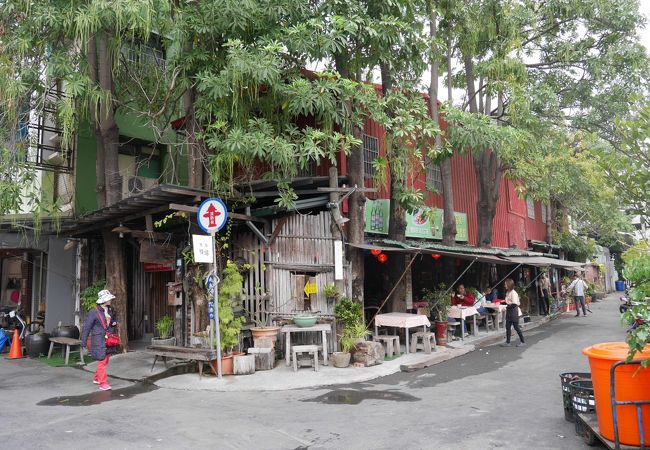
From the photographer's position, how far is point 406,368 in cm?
1066

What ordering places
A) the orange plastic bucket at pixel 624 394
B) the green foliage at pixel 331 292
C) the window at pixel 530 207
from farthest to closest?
the window at pixel 530 207 → the green foliage at pixel 331 292 → the orange plastic bucket at pixel 624 394

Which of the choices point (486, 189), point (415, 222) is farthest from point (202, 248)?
point (486, 189)

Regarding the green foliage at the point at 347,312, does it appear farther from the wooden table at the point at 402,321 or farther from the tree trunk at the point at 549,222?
the tree trunk at the point at 549,222

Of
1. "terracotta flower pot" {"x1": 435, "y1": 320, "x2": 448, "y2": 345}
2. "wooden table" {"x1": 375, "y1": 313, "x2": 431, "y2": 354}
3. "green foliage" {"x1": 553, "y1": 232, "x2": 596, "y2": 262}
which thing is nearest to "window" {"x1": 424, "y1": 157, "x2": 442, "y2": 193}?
"terracotta flower pot" {"x1": 435, "y1": 320, "x2": 448, "y2": 345}

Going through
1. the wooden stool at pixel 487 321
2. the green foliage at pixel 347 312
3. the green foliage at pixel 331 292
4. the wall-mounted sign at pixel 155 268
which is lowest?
the wooden stool at pixel 487 321

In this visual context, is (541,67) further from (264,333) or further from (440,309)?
(264,333)

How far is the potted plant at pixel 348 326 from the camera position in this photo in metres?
10.7

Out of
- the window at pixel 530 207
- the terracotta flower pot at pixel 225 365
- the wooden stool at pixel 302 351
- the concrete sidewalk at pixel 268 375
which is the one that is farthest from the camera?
the window at pixel 530 207

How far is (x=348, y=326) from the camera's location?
35.9 ft

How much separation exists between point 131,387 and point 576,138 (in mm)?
22084

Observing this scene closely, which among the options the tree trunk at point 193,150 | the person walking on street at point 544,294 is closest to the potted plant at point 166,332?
the tree trunk at point 193,150

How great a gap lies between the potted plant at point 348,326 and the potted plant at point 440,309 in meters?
3.32

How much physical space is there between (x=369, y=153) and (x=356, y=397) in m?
7.97

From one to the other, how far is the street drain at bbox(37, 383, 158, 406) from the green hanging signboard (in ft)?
23.3
